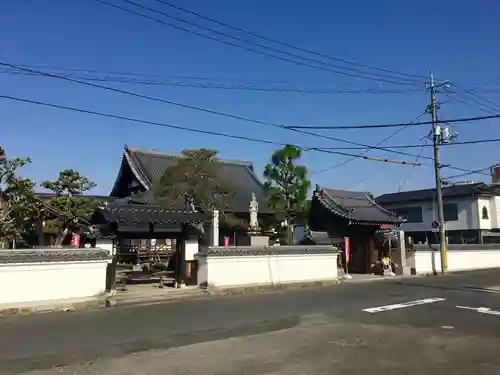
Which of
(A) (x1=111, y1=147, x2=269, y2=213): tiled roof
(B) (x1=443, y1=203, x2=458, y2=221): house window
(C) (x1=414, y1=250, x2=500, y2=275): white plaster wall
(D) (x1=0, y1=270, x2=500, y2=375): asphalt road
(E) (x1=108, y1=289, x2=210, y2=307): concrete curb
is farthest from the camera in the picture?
(B) (x1=443, y1=203, x2=458, y2=221): house window

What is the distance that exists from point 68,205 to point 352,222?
1651cm

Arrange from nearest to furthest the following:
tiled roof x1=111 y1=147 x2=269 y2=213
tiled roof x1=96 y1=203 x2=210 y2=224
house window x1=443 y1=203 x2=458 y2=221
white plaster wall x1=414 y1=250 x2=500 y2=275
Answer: tiled roof x1=96 y1=203 x2=210 y2=224 → white plaster wall x1=414 y1=250 x2=500 y2=275 → tiled roof x1=111 y1=147 x2=269 y2=213 → house window x1=443 y1=203 x2=458 y2=221

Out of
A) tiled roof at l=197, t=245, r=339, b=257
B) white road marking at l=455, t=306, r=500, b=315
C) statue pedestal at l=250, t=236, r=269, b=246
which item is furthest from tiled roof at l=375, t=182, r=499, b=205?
Result: white road marking at l=455, t=306, r=500, b=315

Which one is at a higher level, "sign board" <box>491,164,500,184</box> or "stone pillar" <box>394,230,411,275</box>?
"sign board" <box>491,164,500,184</box>

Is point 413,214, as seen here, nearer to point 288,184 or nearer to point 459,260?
point 459,260

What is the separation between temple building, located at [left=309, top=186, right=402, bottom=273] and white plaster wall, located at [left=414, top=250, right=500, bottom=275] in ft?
8.71

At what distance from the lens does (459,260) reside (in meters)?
32.1

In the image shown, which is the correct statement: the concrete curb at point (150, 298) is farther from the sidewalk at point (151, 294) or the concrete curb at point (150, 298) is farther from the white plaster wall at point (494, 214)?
the white plaster wall at point (494, 214)

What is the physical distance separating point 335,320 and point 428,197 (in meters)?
41.0

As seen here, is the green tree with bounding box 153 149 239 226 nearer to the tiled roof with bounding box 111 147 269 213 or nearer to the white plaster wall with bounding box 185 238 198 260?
the white plaster wall with bounding box 185 238 198 260

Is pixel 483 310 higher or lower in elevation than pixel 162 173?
lower

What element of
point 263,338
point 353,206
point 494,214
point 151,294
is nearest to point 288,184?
point 353,206

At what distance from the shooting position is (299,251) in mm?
21438

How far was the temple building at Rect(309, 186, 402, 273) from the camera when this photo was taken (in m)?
28.7
